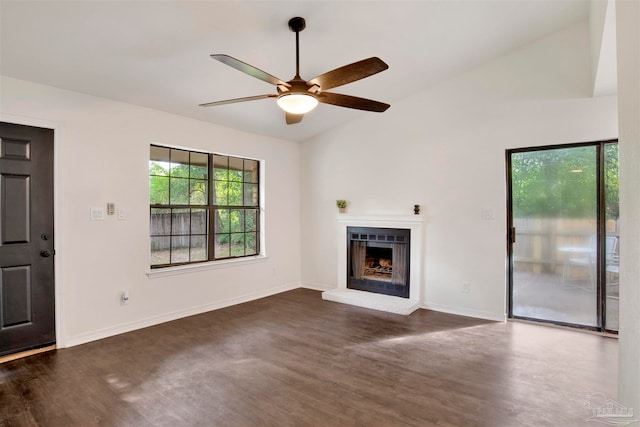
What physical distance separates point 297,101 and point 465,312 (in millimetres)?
3390

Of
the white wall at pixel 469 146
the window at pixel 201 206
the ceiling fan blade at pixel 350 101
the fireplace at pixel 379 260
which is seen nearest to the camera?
the ceiling fan blade at pixel 350 101

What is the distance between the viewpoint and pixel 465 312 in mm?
4223

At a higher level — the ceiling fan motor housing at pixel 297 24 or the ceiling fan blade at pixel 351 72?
the ceiling fan motor housing at pixel 297 24

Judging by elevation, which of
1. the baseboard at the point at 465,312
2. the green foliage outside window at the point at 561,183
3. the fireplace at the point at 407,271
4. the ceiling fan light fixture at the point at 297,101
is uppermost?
the ceiling fan light fixture at the point at 297,101

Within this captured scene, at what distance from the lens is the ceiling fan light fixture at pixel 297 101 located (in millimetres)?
2492

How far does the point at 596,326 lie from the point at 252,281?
4.27 metres

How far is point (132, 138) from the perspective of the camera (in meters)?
3.70

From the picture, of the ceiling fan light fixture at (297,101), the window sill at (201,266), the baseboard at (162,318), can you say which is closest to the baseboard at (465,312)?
the baseboard at (162,318)

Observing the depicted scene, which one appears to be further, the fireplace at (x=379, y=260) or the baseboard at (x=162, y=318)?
the fireplace at (x=379, y=260)

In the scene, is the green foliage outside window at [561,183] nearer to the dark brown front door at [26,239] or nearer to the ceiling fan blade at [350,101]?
the ceiling fan blade at [350,101]

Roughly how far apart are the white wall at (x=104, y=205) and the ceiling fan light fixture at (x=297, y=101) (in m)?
2.11

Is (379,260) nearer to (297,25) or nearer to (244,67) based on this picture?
(297,25)

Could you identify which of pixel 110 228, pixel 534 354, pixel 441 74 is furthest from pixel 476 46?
pixel 110 228

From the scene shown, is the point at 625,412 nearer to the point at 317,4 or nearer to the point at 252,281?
the point at 317,4
